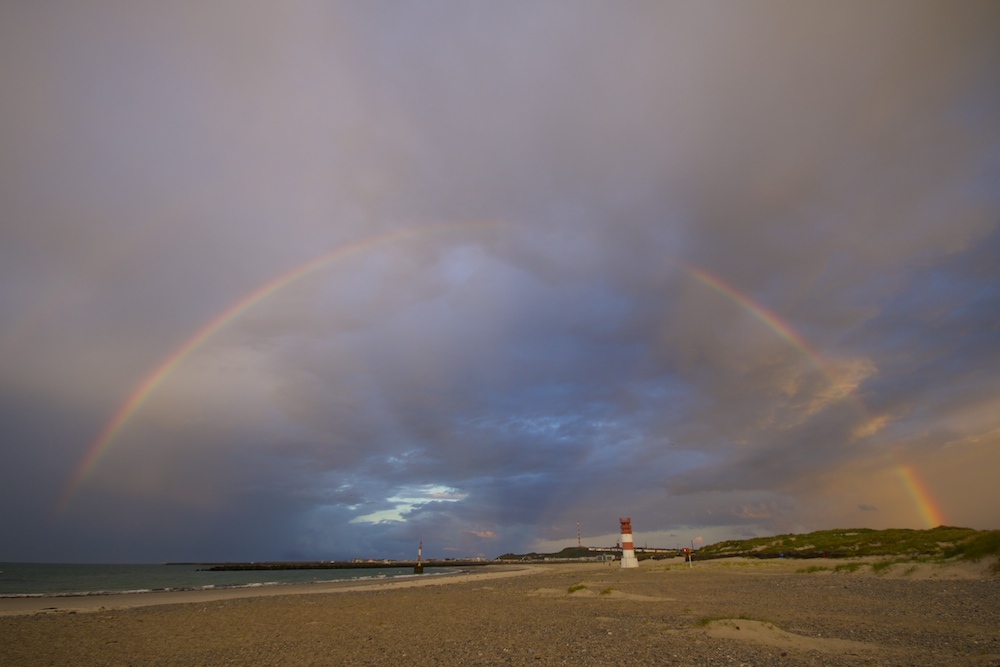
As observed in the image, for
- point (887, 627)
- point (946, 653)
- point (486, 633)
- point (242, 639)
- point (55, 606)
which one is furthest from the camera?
point (55, 606)

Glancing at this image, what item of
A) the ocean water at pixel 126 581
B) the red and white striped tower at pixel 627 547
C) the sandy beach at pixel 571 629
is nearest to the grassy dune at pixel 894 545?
the sandy beach at pixel 571 629

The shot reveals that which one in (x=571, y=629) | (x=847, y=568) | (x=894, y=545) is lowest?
(x=571, y=629)

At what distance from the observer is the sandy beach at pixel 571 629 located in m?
12.9

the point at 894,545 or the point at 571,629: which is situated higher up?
the point at 894,545

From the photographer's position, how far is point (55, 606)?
111ft

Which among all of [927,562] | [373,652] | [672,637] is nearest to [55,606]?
[373,652]

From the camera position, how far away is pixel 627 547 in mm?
65875

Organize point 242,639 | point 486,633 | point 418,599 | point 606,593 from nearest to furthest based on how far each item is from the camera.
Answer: point 486,633, point 242,639, point 606,593, point 418,599

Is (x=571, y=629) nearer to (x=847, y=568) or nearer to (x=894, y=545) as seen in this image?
(x=847, y=568)

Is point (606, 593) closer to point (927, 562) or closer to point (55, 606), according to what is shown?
point (927, 562)

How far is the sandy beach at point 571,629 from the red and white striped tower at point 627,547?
3560 cm

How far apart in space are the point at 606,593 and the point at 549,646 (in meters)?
16.3

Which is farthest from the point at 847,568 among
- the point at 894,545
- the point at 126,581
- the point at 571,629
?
the point at 126,581

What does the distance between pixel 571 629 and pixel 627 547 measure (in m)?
53.3
